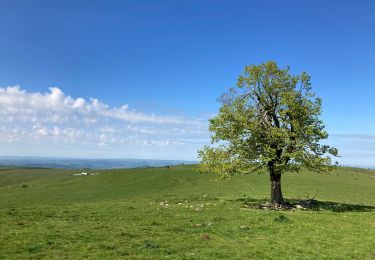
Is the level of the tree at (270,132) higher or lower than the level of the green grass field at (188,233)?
higher

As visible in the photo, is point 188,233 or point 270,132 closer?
point 188,233

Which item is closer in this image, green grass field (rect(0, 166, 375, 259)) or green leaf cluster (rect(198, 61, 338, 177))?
green grass field (rect(0, 166, 375, 259))

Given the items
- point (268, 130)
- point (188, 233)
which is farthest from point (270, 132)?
point (188, 233)

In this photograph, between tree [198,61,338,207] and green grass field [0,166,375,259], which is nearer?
green grass field [0,166,375,259]

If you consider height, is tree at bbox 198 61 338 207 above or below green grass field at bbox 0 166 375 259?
above

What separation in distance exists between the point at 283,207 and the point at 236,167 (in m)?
6.40

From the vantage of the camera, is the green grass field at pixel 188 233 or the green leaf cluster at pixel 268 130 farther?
the green leaf cluster at pixel 268 130

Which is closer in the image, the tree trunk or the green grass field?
the green grass field

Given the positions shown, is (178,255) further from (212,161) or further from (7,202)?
(7,202)

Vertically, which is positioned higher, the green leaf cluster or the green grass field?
the green leaf cluster

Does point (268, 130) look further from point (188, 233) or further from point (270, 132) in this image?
point (188, 233)

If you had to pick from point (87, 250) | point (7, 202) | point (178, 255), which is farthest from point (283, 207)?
A: point (7, 202)

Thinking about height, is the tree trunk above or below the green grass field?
above

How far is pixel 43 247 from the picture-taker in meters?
18.8
